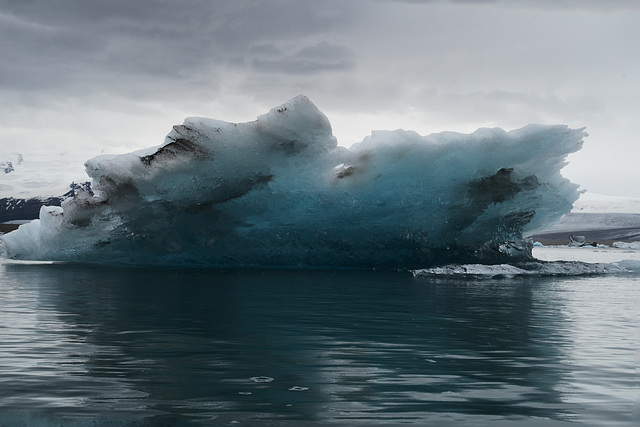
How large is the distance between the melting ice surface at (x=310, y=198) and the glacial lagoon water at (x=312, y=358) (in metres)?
6.92

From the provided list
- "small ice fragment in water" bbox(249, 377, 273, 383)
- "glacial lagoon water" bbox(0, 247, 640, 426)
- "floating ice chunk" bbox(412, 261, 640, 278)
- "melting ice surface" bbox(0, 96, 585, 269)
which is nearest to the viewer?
"glacial lagoon water" bbox(0, 247, 640, 426)

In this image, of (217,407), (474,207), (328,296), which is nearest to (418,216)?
(474,207)

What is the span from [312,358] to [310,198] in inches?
646

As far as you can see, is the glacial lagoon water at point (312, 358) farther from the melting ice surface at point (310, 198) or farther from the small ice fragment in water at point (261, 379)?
the melting ice surface at point (310, 198)

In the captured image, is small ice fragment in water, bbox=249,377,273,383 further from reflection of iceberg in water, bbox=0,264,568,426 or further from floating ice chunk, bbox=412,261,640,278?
floating ice chunk, bbox=412,261,640,278

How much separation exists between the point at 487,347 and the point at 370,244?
57.3ft

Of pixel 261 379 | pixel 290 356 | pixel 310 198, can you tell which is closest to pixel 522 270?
pixel 310 198

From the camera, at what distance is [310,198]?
81.0ft

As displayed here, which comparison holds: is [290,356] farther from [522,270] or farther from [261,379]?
[522,270]

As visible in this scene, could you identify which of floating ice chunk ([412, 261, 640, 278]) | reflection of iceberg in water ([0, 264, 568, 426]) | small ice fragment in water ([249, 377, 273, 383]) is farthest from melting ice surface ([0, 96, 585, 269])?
small ice fragment in water ([249, 377, 273, 383])

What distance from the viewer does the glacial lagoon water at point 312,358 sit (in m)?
5.82

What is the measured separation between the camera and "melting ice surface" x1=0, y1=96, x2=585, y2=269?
902 inches

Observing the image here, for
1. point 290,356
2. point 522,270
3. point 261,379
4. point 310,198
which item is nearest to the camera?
point 261,379

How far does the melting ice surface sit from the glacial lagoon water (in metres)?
6.92
